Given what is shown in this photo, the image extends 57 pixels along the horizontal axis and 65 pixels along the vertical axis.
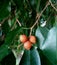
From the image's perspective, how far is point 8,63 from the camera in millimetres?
926

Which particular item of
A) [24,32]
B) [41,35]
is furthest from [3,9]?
[41,35]

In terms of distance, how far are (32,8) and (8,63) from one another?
47cm

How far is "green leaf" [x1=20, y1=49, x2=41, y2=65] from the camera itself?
79 centimetres

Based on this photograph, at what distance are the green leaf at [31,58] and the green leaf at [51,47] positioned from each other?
4 cm

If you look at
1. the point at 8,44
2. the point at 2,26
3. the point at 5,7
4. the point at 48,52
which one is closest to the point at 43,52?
the point at 48,52

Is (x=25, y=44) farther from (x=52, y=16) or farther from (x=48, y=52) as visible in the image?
(x=52, y=16)

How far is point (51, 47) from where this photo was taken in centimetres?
75

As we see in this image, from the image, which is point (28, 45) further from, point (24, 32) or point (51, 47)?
point (24, 32)

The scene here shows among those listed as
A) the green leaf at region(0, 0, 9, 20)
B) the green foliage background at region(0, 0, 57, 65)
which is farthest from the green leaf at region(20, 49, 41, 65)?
the green leaf at region(0, 0, 9, 20)

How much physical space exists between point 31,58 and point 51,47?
10 cm

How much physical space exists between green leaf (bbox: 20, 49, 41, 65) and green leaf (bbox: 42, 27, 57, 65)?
4cm

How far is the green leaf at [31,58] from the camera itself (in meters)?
0.79

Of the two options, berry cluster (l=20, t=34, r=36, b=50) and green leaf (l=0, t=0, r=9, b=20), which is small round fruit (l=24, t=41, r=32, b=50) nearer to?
berry cluster (l=20, t=34, r=36, b=50)

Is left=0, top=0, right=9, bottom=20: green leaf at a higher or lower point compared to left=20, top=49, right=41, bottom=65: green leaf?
higher
